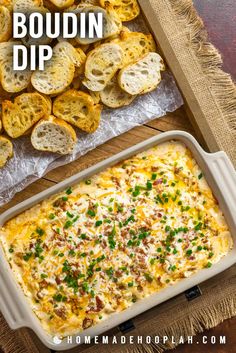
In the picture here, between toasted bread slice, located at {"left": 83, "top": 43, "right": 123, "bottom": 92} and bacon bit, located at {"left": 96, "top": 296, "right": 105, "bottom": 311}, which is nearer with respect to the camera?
bacon bit, located at {"left": 96, "top": 296, "right": 105, "bottom": 311}

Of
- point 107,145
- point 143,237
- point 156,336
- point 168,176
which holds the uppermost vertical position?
point 107,145

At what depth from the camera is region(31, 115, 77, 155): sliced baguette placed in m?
3.83

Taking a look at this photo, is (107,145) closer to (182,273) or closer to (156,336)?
(182,273)

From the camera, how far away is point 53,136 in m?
3.85

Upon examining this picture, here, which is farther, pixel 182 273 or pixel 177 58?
pixel 177 58

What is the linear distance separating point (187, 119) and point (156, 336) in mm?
1262

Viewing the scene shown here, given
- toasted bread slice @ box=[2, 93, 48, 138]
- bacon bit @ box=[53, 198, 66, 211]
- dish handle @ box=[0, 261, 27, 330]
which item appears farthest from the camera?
toasted bread slice @ box=[2, 93, 48, 138]

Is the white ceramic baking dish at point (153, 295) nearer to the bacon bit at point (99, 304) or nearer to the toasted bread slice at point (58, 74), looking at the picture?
the bacon bit at point (99, 304)

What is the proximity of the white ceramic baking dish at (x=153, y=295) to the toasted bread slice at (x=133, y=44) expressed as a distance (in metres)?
0.53

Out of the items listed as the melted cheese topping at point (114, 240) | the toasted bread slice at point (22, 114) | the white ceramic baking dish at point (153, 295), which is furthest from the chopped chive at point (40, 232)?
the toasted bread slice at point (22, 114)

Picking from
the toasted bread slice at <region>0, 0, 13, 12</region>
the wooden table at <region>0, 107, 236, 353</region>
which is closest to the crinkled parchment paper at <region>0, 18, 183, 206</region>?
the wooden table at <region>0, 107, 236, 353</region>

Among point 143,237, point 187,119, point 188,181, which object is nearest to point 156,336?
point 143,237

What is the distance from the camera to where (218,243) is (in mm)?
3781

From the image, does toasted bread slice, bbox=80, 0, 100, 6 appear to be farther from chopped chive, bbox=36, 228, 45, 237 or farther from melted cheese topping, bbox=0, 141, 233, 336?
chopped chive, bbox=36, 228, 45, 237
